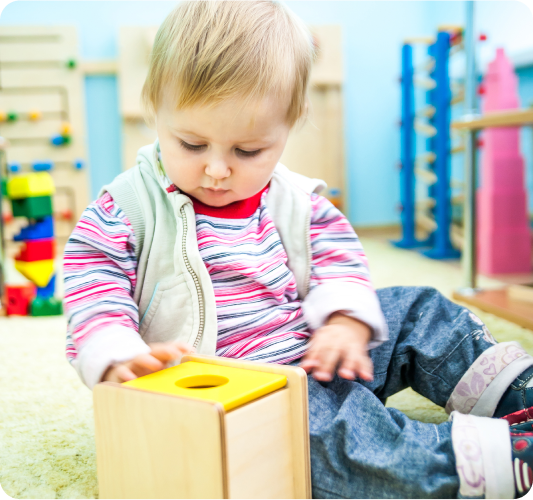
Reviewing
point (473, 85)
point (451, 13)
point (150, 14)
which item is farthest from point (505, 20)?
point (150, 14)

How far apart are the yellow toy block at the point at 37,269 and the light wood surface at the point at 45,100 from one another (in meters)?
1.22

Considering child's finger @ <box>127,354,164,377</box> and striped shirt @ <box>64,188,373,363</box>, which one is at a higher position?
striped shirt @ <box>64,188,373,363</box>

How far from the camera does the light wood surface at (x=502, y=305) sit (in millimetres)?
968

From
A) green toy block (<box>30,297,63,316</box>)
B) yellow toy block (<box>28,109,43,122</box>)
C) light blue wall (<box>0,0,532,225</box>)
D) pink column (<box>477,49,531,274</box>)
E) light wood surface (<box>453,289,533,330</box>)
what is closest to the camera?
light wood surface (<box>453,289,533,330</box>)

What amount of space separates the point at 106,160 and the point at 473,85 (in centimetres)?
186

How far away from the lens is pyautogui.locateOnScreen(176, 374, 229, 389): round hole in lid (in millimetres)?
491

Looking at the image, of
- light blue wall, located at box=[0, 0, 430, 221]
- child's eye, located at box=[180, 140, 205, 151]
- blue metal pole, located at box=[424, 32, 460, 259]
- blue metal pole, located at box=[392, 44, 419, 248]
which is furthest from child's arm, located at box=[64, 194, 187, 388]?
light blue wall, located at box=[0, 0, 430, 221]

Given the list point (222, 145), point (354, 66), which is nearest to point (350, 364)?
point (222, 145)

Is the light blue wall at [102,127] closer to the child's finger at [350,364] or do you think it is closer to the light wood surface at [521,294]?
the light wood surface at [521,294]

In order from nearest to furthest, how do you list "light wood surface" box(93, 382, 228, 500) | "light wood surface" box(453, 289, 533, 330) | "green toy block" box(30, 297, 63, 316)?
"light wood surface" box(93, 382, 228, 500), "light wood surface" box(453, 289, 533, 330), "green toy block" box(30, 297, 63, 316)

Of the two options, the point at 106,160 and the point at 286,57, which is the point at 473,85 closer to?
the point at 286,57

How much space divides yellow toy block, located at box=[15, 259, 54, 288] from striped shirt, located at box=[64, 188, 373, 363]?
853 mm

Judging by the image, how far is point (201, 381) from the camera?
50cm

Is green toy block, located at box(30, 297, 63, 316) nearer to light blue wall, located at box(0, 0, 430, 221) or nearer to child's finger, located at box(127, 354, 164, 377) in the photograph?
child's finger, located at box(127, 354, 164, 377)
